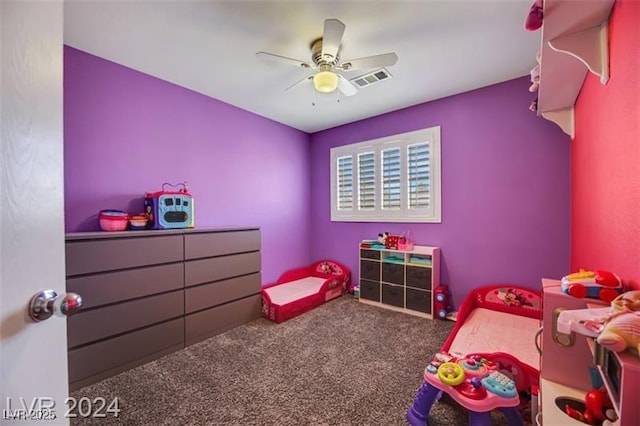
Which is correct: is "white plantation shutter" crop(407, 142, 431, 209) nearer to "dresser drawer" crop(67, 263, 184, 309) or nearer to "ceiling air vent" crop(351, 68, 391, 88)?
"ceiling air vent" crop(351, 68, 391, 88)

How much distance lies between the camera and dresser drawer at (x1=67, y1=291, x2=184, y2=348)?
1.73 meters

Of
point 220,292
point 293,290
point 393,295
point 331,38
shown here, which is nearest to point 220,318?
point 220,292

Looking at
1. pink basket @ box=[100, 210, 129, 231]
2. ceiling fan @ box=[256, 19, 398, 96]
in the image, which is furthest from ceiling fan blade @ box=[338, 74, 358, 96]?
pink basket @ box=[100, 210, 129, 231]

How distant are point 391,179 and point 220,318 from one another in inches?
98.9

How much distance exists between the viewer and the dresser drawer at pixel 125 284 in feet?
5.74

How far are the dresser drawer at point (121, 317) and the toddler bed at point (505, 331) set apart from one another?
2.16 meters

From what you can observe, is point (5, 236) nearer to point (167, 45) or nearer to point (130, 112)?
point (167, 45)

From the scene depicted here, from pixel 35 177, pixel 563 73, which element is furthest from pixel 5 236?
pixel 563 73

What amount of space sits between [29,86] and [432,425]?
6.80ft

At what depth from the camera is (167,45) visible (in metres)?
2.02

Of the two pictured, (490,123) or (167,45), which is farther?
(490,123)

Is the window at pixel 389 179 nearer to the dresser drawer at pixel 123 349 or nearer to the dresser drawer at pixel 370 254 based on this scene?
the dresser drawer at pixel 370 254

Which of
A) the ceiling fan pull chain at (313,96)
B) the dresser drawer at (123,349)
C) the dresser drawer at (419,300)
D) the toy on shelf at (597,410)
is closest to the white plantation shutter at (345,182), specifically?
the ceiling fan pull chain at (313,96)

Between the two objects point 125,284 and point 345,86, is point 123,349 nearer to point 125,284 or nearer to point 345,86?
point 125,284
